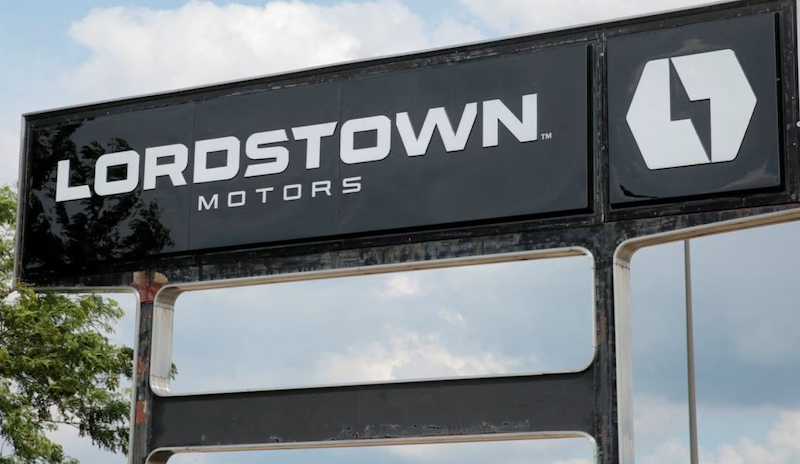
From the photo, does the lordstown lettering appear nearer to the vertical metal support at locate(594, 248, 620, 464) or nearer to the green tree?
the vertical metal support at locate(594, 248, 620, 464)

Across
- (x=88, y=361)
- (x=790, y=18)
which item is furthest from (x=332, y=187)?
(x=88, y=361)

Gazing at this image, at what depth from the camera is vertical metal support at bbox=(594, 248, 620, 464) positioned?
11.5m

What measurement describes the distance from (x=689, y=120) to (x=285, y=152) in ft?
14.7

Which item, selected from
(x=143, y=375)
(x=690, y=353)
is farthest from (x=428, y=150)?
(x=690, y=353)

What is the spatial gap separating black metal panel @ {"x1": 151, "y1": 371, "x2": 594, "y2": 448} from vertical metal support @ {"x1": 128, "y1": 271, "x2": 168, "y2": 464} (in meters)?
0.13

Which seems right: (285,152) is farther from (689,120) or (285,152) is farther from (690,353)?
(690,353)

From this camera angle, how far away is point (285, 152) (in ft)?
45.1

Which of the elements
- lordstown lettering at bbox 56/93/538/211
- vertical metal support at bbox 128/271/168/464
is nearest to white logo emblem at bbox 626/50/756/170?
lordstown lettering at bbox 56/93/538/211

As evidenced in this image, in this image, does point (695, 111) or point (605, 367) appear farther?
point (695, 111)

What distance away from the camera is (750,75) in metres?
11.6

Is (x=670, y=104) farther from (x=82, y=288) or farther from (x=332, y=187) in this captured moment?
(x=82, y=288)

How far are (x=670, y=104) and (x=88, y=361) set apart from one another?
15.3 meters

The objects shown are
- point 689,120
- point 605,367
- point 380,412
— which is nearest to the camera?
point 605,367

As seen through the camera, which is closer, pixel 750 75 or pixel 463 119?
pixel 750 75
